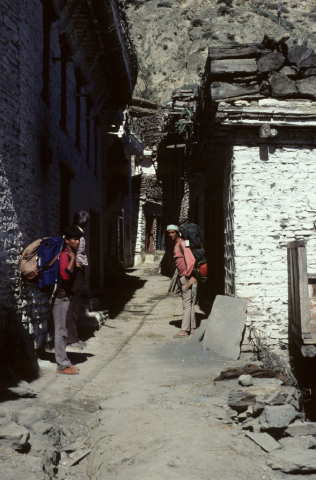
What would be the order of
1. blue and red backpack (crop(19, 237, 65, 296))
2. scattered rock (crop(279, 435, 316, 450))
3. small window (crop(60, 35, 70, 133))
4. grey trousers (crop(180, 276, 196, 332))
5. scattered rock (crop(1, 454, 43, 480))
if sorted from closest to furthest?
scattered rock (crop(1, 454, 43, 480)), scattered rock (crop(279, 435, 316, 450)), blue and red backpack (crop(19, 237, 65, 296)), grey trousers (crop(180, 276, 196, 332)), small window (crop(60, 35, 70, 133))

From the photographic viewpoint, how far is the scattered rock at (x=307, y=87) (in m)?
7.07

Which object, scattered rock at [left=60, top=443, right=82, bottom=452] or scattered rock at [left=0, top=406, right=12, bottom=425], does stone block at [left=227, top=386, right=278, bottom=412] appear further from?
scattered rock at [left=0, top=406, right=12, bottom=425]

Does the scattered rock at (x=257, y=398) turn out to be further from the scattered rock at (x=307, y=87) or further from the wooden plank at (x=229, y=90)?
the scattered rock at (x=307, y=87)

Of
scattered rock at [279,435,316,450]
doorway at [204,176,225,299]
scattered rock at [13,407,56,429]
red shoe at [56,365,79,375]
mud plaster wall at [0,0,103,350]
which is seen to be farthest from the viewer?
doorway at [204,176,225,299]

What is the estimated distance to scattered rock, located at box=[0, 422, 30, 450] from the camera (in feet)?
10.9

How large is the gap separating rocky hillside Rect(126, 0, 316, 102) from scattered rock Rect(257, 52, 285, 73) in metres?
37.6

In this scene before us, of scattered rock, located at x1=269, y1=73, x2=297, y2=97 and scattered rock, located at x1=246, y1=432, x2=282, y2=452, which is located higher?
scattered rock, located at x1=269, y1=73, x2=297, y2=97

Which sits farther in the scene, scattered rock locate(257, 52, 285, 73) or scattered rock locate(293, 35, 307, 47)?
scattered rock locate(293, 35, 307, 47)

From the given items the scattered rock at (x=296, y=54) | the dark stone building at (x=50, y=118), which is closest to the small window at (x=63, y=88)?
the dark stone building at (x=50, y=118)

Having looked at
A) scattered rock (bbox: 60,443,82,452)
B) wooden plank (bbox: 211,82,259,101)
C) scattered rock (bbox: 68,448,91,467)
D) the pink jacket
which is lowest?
scattered rock (bbox: 68,448,91,467)

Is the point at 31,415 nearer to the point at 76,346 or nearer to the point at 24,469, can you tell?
the point at 24,469

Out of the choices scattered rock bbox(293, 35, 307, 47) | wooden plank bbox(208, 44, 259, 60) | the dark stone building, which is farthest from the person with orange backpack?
scattered rock bbox(293, 35, 307, 47)

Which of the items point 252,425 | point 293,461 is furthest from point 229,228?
point 293,461

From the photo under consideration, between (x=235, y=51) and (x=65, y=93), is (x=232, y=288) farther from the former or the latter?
(x=65, y=93)
